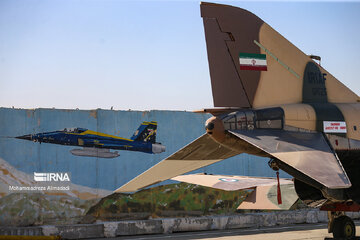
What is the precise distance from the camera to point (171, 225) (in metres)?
18.3

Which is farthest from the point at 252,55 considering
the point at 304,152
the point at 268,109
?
the point at 304,152

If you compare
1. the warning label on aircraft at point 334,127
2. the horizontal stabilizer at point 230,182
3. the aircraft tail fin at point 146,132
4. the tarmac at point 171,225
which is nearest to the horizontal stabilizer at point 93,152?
the aircraft tail fin at point 146,132

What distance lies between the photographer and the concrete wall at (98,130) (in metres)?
17.0

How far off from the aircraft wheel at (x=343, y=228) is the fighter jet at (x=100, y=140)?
8.57 metres

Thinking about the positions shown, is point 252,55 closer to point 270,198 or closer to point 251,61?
point 251,61

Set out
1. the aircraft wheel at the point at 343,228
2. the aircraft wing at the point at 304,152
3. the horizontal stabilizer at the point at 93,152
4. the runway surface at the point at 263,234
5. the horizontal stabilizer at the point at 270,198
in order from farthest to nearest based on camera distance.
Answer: the horizontal stabilizer at the point at 93,152
the runway surface at the point at 263,234
the aircraft wheel at the point at 343,228
the horizontal stabilizer at the point at 270,198
the aircraft wing at the point at 304,152

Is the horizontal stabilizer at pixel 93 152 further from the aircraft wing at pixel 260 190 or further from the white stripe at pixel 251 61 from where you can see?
the white stripe at pixel 251 61

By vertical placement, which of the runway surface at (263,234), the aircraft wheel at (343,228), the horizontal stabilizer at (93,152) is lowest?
the runway surface at (263,234)

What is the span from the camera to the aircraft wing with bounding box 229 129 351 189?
7.93 m

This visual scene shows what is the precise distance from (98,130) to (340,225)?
31.2ft

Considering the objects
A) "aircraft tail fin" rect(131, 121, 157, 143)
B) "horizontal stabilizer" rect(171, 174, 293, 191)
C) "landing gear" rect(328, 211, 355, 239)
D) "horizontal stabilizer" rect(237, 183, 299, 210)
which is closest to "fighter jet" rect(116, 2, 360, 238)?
"horizontal stabilizer" rect(237, 183, 299, 210)

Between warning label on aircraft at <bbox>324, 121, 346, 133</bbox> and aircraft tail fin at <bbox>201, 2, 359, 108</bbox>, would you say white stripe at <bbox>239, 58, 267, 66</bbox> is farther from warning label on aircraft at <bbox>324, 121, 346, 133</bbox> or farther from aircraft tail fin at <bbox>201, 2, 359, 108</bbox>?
warning label on aircraft at <bbox>324, 121, 346, 133</bbox>

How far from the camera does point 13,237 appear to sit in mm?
15062

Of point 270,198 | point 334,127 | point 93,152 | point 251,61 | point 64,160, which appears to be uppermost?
point 251,61
